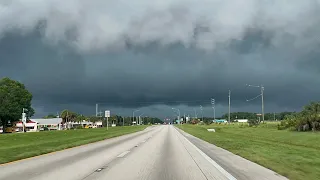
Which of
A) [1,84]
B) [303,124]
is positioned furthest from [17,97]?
[303,124]

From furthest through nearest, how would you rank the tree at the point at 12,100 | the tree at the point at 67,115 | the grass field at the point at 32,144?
the tree at the point at 67,115 → the tree at the point at 12,100 → the grass field at the point at 32,144

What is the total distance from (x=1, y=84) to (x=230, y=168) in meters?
118

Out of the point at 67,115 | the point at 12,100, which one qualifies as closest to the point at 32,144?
the point at 12,100

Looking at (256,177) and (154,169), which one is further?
(154,169)

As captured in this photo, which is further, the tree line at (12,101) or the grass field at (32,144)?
the tree line at (12,101)

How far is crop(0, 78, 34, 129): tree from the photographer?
11281 centimetres

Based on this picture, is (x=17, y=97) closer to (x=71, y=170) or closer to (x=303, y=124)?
(x=303, y=124)

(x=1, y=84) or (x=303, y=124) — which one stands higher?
(x=1, y=84)

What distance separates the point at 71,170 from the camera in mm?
14125

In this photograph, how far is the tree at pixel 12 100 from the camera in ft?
370

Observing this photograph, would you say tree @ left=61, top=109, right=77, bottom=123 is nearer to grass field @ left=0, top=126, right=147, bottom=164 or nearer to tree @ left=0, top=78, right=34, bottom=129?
tree @ left=0, top=78, right=34, bottom=129

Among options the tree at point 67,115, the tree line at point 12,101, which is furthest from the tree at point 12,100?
the tree at point 67,115

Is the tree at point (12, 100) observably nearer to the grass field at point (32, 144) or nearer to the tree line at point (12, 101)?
the tree line at point (12, 101)

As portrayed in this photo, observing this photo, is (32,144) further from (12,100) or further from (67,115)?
(67,115)
